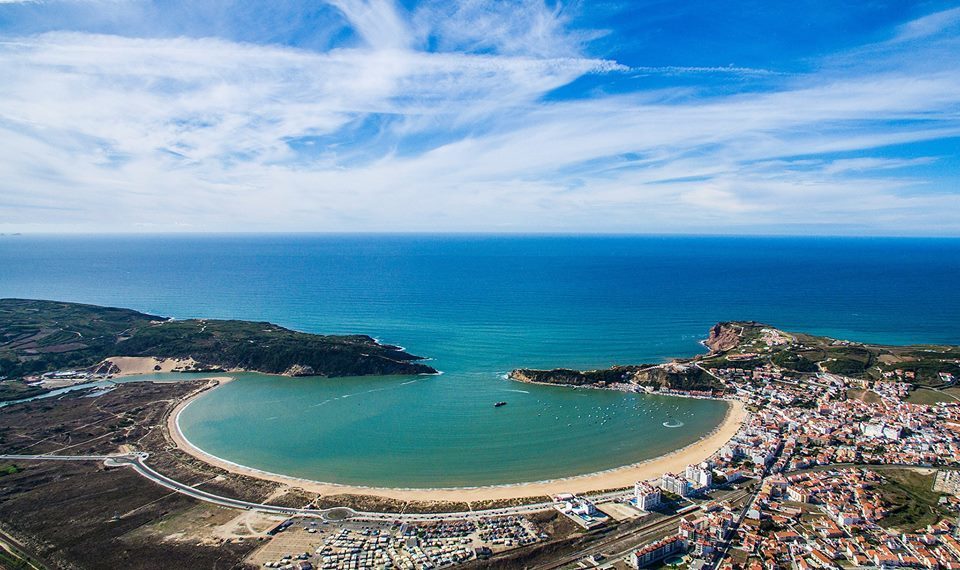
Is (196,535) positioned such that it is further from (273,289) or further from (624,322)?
(273,289)

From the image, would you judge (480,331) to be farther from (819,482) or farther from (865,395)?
(819,482)

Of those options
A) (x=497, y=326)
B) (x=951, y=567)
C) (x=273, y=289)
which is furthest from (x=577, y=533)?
(x=273, y=289)

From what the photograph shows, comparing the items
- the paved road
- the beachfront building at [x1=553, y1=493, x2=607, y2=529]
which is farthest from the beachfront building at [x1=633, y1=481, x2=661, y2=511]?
the paved road

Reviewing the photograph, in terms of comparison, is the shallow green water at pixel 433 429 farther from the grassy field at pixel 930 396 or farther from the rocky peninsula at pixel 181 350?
the grassy field at pixel 930 396

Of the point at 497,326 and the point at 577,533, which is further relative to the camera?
the point at 497,326

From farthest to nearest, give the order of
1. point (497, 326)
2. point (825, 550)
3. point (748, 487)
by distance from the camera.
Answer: point (497, 326) → point (748, 487) → point (825, 550)

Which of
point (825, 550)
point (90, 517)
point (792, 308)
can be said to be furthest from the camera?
point (792, 308)
